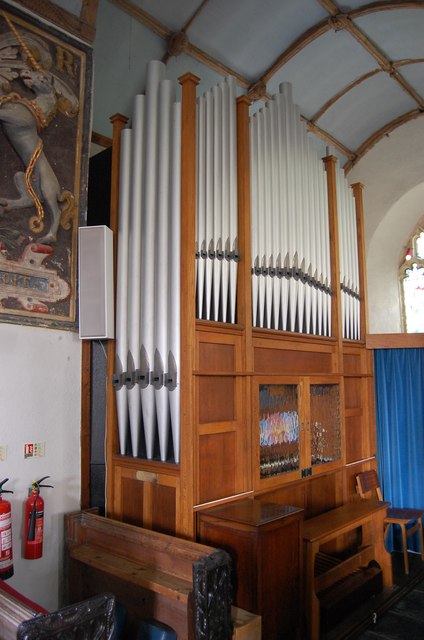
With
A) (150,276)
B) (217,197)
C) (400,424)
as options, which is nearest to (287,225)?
(217,197)

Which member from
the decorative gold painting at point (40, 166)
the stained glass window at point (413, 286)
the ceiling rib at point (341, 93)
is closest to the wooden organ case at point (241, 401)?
the decorative gold painting at point (40, 166)

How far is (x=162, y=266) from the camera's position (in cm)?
395

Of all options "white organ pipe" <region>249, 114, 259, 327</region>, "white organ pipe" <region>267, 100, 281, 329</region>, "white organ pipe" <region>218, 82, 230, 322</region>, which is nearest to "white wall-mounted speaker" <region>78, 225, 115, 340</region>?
"white organ pipe" <region>218, 82, 230, 322</region>

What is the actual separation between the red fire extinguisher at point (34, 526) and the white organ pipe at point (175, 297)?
102 cm

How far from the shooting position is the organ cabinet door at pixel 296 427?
4.38m

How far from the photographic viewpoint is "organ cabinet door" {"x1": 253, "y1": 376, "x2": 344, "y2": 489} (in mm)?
4375

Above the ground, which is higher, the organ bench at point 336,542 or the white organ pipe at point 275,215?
the white organ pipe at point 275,215

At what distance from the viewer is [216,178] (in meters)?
4.21

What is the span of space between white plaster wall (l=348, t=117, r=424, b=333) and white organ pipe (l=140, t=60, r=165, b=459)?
426 centimetres

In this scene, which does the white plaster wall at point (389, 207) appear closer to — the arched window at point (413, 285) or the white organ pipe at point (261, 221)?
the arched window at point (413, 285)

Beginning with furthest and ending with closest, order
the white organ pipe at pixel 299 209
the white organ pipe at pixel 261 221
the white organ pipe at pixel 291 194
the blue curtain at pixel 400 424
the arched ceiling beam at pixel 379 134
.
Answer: the arched ceiling beam at pixel 379 134
the blue curtain at pixel 400 424
the white organ pipe at pixel 299 209
the white organ pipe at pixel 291 194
the white organ pipe at pixel 261 221

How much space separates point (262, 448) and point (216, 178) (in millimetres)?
2144

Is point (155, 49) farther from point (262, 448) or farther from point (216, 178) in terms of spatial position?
point (262, 448)

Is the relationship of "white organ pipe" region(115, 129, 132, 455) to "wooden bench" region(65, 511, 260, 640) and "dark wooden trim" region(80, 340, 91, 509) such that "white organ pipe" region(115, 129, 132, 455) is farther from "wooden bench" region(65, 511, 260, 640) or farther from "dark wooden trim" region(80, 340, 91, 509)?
"wooden bench" region(65, 511, 260, 640)
